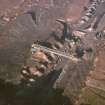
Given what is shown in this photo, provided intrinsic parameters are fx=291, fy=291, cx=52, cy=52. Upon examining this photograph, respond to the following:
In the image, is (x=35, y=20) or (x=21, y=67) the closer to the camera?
(x=21, y=67)

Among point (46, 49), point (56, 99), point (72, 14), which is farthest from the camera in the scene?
point (72, 14)

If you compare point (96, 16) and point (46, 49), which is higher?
point (96, 16)

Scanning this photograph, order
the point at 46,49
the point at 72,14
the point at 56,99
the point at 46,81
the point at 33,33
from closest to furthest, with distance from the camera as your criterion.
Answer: the point at 56,99 → the point at 46,81 → the point at 46,49 → the point at 33,33 → the point at 72,14

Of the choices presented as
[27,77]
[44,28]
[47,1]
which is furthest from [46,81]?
[47,1]

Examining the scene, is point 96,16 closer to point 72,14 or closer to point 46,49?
point 72,14

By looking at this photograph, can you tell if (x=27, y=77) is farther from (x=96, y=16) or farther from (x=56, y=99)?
(x=96, y=16)

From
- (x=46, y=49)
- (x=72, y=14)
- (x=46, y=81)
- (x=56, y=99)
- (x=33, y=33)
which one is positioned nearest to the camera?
(x=56, y=99)

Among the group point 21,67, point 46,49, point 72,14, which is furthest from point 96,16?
point 21,67

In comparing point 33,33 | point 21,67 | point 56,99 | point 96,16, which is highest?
point 96,16

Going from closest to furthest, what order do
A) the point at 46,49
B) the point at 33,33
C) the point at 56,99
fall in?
the point at 56,99
the point at 46,49
the point at 33,33
